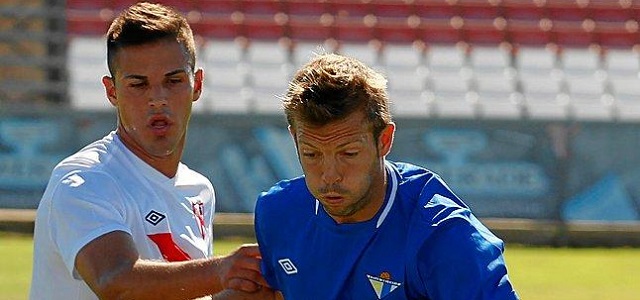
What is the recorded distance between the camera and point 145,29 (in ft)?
14.5

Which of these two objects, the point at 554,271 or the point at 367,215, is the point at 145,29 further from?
the point at 554,271

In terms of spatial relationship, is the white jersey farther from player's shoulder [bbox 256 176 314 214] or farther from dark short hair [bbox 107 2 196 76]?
player's shoulder [bbox 256 176 314 214]

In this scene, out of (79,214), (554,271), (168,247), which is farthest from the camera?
(554,271)

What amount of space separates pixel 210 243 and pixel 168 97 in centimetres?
63

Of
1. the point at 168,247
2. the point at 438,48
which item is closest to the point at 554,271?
the point at 438,48

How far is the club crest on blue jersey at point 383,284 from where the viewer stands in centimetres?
360

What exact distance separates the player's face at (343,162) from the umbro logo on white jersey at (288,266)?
0.76 feet

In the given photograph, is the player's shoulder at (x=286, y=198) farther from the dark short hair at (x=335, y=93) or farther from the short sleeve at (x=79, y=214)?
the short sleeve at (x=79, y=214)

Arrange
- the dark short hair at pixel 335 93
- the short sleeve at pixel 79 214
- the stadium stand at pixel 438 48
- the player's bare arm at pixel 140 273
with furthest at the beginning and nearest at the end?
the stadium stand at pixel 438 48 < the short sleeve at pixel 79 214 < the player's bare arm at pixel 140 273 < the dark short hair at pixel 335 93

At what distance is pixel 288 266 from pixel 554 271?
29.7 ft

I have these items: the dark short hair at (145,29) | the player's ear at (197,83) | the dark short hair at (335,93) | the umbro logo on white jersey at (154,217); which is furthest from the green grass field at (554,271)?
the dark short hair at (335,93)

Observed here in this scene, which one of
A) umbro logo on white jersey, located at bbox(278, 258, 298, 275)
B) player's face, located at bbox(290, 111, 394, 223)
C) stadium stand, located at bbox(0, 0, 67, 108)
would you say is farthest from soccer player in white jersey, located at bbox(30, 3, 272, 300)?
stadium stand, located at bbox(0, 0, 67, 108)

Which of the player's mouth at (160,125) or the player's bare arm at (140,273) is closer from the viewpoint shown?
the player's bare arm at (140,273)

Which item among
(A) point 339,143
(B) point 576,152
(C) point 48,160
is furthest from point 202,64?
(A) point 339,143
